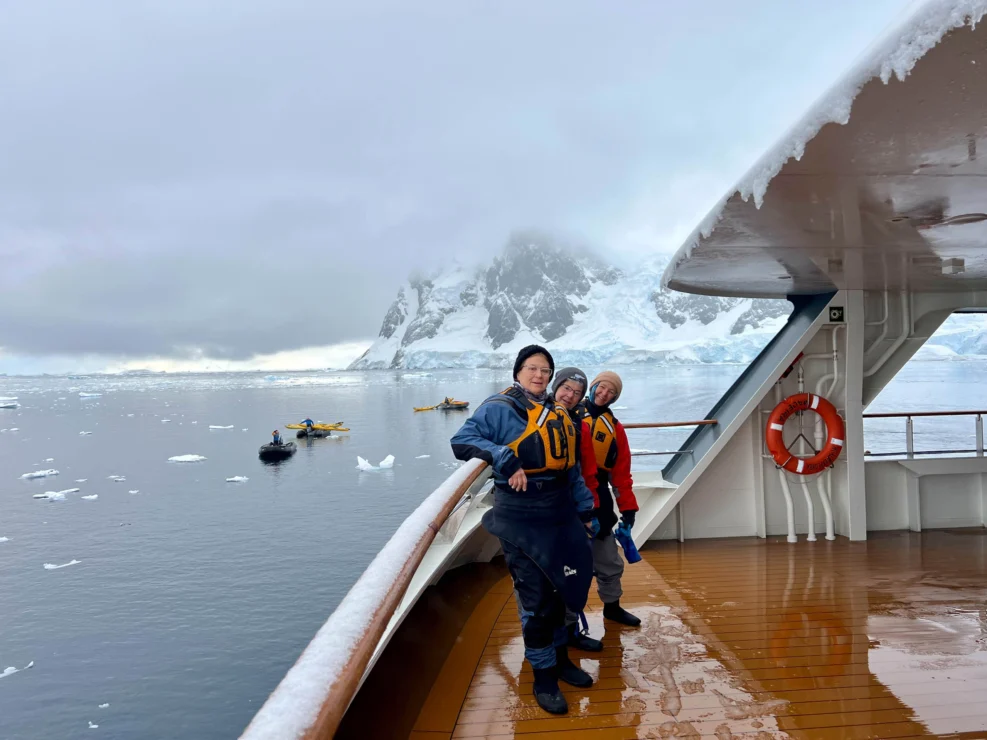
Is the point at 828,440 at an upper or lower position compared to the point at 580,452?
lower

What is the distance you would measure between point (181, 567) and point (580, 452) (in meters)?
18.1

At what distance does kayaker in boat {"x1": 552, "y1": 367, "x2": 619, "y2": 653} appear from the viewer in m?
2.32

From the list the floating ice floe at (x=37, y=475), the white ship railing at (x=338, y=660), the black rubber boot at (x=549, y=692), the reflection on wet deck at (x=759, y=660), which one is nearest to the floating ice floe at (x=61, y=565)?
the floating ice floe at (x=37, y=475)

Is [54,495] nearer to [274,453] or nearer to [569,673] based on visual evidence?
[274,453]

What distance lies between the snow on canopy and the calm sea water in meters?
11.8

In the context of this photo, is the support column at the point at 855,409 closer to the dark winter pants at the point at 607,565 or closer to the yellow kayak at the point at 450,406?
the dark winter pants at the point at 607,565

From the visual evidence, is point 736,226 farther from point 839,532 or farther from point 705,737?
point 839,532

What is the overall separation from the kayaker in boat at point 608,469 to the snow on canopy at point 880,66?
105cm

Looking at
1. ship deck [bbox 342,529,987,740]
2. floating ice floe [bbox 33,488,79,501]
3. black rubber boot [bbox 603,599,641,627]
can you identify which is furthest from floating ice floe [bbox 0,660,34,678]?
black rubber boot [bbox 603,599,641,627]

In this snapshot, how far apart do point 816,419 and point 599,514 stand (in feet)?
8.62

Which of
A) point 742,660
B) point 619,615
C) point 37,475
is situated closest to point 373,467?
point 37,475

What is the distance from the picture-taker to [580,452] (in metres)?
2.59

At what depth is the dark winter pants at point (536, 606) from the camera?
6.98 feet

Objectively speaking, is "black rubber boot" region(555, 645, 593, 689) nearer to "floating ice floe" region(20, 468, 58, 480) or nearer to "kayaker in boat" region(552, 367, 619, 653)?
"kayaker in boat" region(552, 367, 619, 653)
